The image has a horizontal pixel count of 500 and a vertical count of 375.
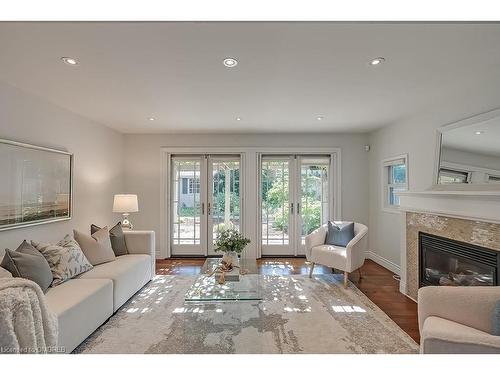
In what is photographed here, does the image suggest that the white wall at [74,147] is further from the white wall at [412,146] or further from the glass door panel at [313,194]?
the white wall at [412,146]

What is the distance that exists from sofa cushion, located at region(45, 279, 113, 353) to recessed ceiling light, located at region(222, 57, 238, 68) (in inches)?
86.7

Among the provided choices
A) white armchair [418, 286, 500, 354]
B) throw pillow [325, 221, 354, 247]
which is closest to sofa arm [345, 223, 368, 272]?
throw pillow [325, 221, 354, 247]

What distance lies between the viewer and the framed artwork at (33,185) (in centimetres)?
238

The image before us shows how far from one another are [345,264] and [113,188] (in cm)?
392

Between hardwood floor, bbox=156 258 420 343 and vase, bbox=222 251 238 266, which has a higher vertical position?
vase, bbox=222 251 238 266

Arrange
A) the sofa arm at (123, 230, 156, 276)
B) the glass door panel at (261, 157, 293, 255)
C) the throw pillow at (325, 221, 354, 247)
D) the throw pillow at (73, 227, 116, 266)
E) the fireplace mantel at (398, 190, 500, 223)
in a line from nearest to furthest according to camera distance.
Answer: the fireplace mantel at (398, 190, 500, 223) → the throw pillow at (73, 227, 116, 266) → the sofa arm at (123, 230, 156, 276) → the throw pillow at (325, 221, 354, 247) → the glass door panel at (261, 157, 293, 255)

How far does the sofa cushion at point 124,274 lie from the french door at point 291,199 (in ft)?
7.35

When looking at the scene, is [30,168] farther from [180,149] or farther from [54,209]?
[180,149]

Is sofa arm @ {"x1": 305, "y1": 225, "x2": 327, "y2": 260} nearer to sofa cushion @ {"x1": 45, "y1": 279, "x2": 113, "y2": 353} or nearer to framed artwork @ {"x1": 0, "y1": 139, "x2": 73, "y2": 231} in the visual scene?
sofa cushion @ {"x1": 45, "y1": 279, "x2": 113, "y2": 353}

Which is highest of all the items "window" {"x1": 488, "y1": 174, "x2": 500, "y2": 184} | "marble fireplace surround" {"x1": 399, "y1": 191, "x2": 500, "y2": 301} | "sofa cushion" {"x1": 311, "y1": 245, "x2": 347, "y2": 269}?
"window" {"x1": 488, "y1": 174, "x2": 500, "y2": 184}

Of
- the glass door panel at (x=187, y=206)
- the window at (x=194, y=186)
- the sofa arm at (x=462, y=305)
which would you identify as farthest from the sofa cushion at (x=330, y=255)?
the window at (x=194, y=186)

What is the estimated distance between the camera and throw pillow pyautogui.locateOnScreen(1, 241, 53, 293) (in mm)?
1853

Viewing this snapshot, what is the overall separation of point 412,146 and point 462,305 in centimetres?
243

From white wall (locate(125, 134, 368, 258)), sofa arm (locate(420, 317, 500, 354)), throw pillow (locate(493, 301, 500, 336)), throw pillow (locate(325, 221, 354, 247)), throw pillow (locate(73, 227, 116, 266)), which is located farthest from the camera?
white wall (locate(125, 134, 368, 258))
